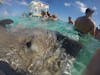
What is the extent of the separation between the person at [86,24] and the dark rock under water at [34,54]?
10.3 feet

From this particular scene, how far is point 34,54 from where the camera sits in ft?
11.3

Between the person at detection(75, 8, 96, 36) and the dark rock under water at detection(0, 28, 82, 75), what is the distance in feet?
10.3

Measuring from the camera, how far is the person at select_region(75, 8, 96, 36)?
7020 millimetres

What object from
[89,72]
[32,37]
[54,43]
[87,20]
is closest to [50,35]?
[54,43]

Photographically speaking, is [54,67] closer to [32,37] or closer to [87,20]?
[32,37]

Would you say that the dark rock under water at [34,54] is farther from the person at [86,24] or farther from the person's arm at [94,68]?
the person at [86,24]

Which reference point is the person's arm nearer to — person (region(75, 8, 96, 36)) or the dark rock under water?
the dark rock under water

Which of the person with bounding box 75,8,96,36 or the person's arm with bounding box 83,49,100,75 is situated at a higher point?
the person's arm with bounding box 83,49,100,75

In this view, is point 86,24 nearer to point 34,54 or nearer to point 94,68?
point 34,54

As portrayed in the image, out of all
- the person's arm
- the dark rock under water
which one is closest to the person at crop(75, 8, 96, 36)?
the dark rock under water

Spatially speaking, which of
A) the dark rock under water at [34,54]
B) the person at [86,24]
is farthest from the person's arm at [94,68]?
the person at [86,24]

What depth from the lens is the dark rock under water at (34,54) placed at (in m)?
3.26

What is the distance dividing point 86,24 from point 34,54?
3.90 metres

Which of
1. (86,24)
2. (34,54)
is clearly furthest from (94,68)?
(86,24)
